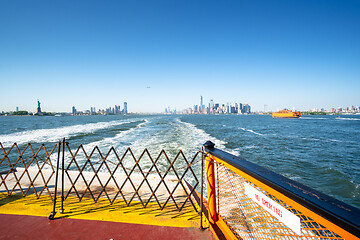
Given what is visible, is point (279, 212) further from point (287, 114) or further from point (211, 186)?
point (287, 114)

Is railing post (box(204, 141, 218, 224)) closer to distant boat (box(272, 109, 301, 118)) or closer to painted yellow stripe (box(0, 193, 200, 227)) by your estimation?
painted yellow stripe (box(0, 193, 200, 227))

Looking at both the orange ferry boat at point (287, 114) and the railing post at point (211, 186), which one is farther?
the orange ferry boat at point (287, 114)

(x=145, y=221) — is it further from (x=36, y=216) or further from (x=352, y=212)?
(x=352, y=212)

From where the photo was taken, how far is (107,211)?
15.5ft

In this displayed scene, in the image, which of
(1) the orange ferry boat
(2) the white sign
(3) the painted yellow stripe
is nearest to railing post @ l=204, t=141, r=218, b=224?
(3) the painted yellow stripe

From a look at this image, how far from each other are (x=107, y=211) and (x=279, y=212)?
439 centimetres

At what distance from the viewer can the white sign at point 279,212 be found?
67.6 inches

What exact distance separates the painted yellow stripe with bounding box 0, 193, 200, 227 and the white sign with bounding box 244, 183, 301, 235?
93.1 inches

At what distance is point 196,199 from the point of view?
5.16 meters

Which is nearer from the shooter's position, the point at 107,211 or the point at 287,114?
the point at 107,211

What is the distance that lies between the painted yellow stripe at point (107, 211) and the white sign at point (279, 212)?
7.76ft

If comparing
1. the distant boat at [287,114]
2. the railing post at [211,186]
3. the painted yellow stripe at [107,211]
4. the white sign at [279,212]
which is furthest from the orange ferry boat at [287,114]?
the white sign at [279,212]

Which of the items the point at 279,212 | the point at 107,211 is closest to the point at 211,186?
the point at 279,212

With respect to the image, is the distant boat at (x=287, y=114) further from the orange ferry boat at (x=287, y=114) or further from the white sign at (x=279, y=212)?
the white sign at (x=279, y=212)
